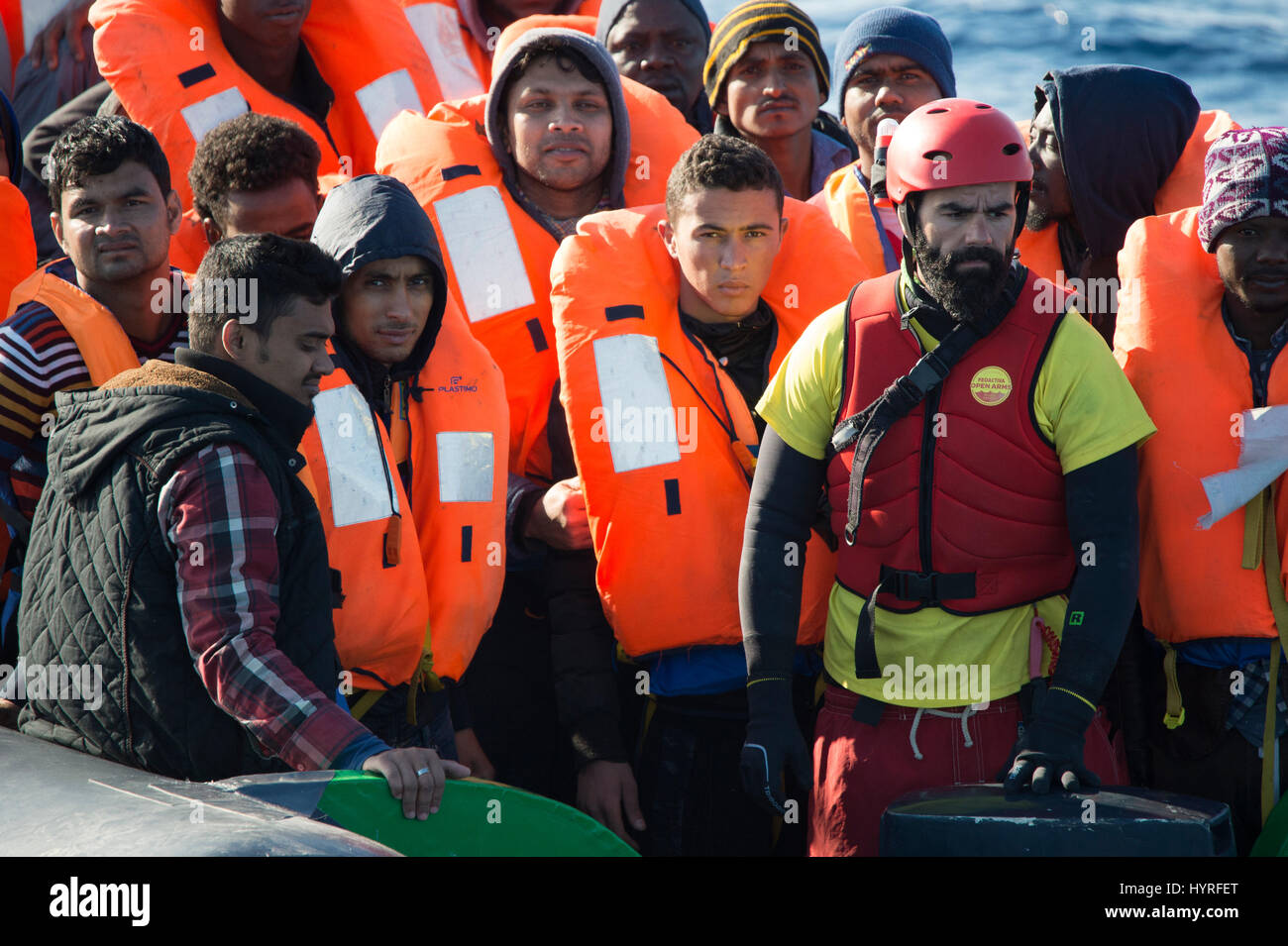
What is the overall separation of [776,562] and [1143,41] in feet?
38.6

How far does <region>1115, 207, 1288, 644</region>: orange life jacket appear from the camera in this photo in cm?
344

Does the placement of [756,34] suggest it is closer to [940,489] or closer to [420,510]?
[420,510]

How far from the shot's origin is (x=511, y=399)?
443 cm

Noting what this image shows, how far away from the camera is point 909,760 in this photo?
3193 millimetres

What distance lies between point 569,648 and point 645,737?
13.3 inches

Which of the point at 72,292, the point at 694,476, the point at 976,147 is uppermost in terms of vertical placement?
the point at 976,147

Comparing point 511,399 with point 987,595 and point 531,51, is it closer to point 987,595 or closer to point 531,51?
point 531,51

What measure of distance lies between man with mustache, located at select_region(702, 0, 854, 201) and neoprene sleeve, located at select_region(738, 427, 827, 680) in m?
2.22

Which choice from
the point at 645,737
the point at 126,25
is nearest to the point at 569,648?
the point at 645,737

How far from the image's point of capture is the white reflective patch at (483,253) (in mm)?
4555

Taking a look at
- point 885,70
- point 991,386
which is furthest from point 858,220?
point 991,386

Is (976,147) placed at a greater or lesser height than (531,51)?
lesser

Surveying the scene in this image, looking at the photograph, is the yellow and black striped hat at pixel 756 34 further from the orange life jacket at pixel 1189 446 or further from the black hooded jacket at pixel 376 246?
the orange life jacket at pixel 1189 446

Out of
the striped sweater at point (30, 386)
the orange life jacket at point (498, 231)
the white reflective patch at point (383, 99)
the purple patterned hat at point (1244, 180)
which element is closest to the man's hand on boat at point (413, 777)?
the striped sweater at point (30, 386)
